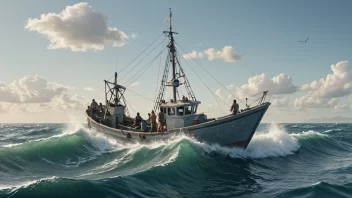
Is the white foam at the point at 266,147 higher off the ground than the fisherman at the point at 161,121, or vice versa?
the fisherman at the point at 161,121

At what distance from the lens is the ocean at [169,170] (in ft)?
37.9

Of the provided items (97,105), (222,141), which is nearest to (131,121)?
(97,105)

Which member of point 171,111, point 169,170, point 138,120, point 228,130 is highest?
point 171,111

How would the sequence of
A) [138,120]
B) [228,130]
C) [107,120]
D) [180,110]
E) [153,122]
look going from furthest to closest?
[107,120] → [138,120] → [153,122] → [180,110] → [228,130]

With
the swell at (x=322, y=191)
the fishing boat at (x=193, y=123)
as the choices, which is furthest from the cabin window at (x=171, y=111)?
the swell at (x=322, y=191)

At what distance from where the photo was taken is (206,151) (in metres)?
20.0

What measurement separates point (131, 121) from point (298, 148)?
694 inches

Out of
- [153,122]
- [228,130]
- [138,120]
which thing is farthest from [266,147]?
[138,120]

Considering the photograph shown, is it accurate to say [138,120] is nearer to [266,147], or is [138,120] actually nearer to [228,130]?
[228,130]

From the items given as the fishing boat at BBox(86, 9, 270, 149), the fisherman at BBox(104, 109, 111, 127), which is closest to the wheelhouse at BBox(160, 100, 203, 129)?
the fishing boat at BBox(86, 9, 270, 149)

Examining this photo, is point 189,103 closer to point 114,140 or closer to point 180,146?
point 180,146

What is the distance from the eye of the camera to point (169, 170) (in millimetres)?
15625

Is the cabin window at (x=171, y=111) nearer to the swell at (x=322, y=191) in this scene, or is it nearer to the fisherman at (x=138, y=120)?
the fisherman at (x=138, y=120)

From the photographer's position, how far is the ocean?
11547 millimetres
